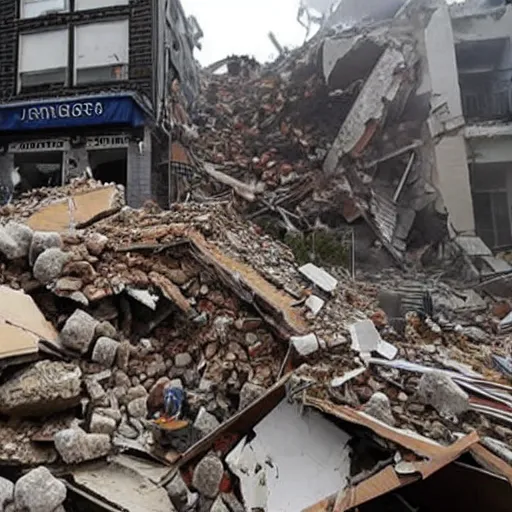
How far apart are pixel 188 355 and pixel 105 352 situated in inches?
28.8

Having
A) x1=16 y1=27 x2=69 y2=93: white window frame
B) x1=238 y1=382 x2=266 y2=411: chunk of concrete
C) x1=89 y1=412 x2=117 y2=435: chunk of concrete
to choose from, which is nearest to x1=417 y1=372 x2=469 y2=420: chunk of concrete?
x1=238 y1=382 x2=266 y2=411: chunk of concrete

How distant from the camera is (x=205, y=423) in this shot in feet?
12.6

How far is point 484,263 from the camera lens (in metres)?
11.6

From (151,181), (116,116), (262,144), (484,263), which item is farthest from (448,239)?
(116,116)

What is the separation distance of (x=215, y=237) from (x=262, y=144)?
830 cm

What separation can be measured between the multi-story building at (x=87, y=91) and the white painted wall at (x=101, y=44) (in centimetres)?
2

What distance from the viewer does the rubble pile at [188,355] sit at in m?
3.51

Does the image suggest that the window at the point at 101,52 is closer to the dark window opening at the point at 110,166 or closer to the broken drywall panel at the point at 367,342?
the dark window opening at the point at 110,166

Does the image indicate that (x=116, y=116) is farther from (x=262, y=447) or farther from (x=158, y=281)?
(x=262, y=447)

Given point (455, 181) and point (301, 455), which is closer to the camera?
point (301, 455)

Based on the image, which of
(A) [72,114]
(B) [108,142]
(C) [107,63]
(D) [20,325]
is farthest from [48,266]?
(C) [107,63]

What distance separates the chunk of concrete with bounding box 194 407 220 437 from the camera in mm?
3813

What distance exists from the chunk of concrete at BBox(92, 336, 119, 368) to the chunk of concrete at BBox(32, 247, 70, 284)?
82cm

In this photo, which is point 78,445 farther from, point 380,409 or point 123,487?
point 380,409
